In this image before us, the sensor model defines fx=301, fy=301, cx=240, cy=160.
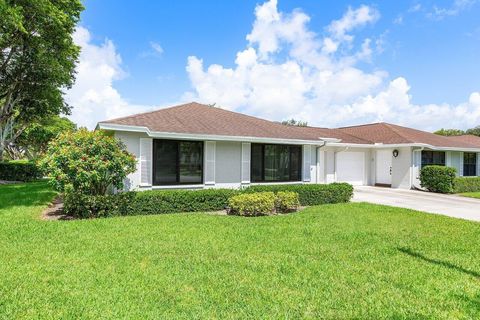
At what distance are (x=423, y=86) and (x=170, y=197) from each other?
1661cm

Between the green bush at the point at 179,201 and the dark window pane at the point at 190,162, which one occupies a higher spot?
the dark window pane at the point at 190,162

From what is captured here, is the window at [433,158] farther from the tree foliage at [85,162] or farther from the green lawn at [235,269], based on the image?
the tree foliage at [85,162]

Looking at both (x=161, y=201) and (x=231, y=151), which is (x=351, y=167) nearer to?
(x=231, y=151)

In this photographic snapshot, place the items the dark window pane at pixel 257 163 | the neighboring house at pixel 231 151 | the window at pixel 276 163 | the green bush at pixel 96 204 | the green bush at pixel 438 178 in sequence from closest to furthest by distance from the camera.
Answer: the green bush at pixel 96 204 < the neighboring house at pixel 231 151 < the dark window pane at pixel 257 163 < the window at pixel 276 163 < the green bush at pixel 438 178

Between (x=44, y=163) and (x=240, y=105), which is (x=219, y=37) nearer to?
(x=44, y=163)

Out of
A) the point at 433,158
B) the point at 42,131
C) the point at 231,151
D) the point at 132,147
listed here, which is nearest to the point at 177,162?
the point at 132,147

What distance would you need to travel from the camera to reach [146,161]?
455 inches

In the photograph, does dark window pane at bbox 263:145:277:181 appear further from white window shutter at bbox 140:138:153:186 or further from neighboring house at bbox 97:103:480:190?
white window shutter at bbox 140:138:153:186

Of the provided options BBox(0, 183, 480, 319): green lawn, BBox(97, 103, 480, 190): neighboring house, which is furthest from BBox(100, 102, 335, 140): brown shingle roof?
BBox(0, 183, 480, 319): green lawn

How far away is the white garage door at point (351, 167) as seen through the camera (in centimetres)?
2070

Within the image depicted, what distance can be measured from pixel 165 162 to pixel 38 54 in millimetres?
12310

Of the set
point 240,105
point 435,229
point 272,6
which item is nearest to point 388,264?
point 435,229

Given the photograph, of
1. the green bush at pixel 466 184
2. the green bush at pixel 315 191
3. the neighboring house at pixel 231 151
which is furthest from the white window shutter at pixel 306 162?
the green bush at pixel 466 184

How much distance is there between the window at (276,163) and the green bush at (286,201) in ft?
9.96
